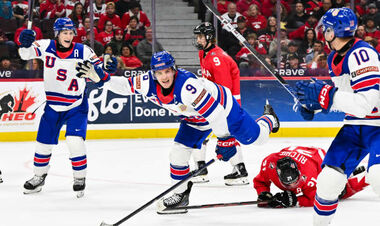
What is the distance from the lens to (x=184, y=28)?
9844mm

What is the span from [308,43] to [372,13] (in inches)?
47.7

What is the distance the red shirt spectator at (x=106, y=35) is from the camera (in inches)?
365

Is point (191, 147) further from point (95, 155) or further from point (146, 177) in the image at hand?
point (95, 155)

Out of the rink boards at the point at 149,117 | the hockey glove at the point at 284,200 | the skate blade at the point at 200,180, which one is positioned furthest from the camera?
the rink boards at the point at 149,117

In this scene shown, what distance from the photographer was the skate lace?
14.5ft

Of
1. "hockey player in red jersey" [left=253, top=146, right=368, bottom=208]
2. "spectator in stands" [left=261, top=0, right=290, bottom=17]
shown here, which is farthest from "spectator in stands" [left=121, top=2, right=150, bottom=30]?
"hockey player in red jersey" [left=253, top=146, right=368, bottom=208]

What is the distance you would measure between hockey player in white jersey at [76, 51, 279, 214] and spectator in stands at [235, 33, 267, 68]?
448 cm

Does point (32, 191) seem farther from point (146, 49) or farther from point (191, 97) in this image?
point (146, 49)

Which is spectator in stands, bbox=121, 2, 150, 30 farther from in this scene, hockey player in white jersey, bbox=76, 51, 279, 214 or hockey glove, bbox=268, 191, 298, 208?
hockey glove, bbox=268, 191, 298, 208

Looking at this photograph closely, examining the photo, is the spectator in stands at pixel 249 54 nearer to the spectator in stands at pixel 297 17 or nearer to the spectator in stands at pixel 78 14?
the spectator in stands at pixel 297 17

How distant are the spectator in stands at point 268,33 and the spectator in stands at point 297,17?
0.26m

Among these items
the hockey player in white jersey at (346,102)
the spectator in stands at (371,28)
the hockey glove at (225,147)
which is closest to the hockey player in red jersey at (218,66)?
the hockey glove at (225,147)

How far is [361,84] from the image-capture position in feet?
10.2

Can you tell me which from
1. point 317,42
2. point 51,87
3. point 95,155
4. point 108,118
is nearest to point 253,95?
point 317,42
